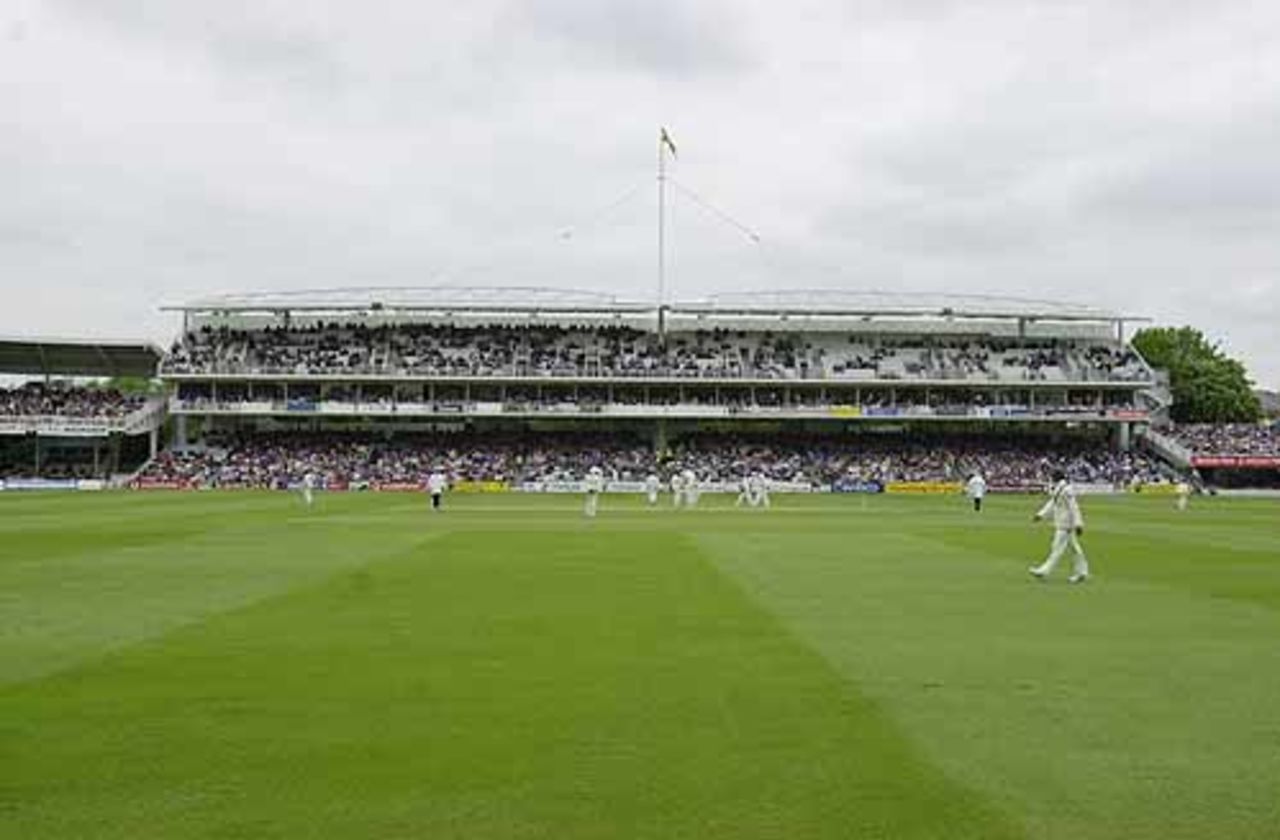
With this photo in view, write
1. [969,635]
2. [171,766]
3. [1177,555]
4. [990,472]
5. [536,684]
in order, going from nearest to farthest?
1. [171,766]
2. [536,684]
3. [969,635]
4. [1177,555]
5. [990,472]

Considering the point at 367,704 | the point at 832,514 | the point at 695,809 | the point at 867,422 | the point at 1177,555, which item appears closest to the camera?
the point at 695,809

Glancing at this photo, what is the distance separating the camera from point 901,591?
16.9 meters

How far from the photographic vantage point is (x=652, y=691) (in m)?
9.55

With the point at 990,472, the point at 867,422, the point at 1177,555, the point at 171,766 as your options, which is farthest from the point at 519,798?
the point at 867,422

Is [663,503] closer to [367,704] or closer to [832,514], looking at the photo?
[832,514]

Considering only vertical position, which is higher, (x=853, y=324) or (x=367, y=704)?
(x=853, y=324)

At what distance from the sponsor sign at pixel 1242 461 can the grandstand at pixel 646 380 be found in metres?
4.43

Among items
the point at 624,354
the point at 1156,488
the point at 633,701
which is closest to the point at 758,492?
the point at 1156,488

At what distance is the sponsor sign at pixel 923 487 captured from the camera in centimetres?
7056

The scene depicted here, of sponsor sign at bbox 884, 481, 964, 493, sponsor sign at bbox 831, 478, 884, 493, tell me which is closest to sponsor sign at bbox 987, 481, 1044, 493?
sponsor sign at bbox 884, 481, 964, 493

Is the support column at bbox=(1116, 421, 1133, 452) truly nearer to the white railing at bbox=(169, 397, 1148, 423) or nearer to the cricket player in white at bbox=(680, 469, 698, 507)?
the white railing at bbox=(169, 397, 1148, 423)

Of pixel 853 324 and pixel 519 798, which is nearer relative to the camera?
pixel 519 798

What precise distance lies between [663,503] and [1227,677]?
40286 millimetres

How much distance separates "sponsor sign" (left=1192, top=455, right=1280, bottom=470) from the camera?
247 ft
